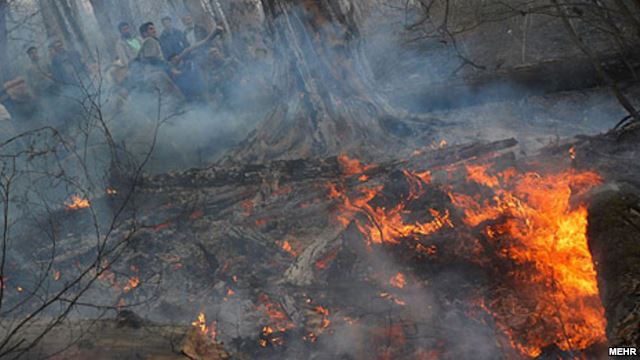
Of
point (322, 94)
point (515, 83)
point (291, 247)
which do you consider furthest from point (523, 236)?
point (515, 83)

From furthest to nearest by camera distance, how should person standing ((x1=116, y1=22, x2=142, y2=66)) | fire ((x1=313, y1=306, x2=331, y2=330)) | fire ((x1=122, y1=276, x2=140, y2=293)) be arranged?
1. person standing ((x1=116, y1=22, x2=142, y2=66))
2. fire ((x1=122, y1=276, x2=140, y2=293))
3. fire ((x1=313, y1=306, x2=331, y2=330))

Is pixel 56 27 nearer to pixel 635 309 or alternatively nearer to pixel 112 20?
pixel 112 20

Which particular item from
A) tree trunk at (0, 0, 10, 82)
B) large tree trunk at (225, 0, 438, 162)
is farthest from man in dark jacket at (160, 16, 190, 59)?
tree trunk at (0, 0, 10, 82)

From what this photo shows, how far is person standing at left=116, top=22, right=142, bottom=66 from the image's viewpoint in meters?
11.1

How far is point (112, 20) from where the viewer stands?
1959 centimetres

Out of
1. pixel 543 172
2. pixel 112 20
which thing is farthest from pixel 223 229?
pixel 112 20

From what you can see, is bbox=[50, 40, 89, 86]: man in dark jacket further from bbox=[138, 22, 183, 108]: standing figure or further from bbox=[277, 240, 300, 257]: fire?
bbox=[277, 240, 300, 257]: fire

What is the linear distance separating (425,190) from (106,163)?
6656 mm

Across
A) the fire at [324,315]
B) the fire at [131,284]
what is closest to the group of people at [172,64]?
the fire at [131,284]

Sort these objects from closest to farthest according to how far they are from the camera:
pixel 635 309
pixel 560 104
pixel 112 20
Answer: pixel 635 309, pixel 560 104, pixel 112 20

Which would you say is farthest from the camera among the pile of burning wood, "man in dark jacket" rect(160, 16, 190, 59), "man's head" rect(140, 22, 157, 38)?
"man in dark jacket" rect(160, 16, 190, 59)

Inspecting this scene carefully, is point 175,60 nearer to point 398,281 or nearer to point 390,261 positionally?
point 390,261

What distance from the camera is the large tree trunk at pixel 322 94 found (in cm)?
723

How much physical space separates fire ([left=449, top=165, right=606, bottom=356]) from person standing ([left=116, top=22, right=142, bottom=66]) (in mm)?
9293
